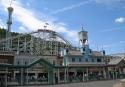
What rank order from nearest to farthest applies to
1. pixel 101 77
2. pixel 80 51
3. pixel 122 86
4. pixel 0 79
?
1. pixel 122 86
2. pixel 0 79
3. pixel 101 77
4. pixel 80 51

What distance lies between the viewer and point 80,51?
73000 mm

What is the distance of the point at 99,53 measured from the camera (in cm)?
7606

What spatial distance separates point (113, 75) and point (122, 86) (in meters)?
53.6

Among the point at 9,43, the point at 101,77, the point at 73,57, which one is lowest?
the point at 101,77

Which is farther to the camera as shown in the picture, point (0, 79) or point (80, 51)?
point (80, 51)

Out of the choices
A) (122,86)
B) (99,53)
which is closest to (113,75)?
(99,53)

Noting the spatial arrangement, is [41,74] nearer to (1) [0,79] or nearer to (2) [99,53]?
(2) [99,53]

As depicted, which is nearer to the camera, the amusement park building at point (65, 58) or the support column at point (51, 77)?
the support column at point (51, 77)

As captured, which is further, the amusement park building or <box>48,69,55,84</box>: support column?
the amusement park building

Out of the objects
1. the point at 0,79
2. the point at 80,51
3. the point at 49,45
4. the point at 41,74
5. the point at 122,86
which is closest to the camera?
the point at 122,86

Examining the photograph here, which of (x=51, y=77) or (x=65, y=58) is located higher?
(x=65, y=58)

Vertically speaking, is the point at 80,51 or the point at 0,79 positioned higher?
the point at 80,51

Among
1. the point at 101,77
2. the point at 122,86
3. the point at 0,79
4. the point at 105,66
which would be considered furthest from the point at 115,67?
the point at 122,86

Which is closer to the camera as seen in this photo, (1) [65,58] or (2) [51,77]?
(2) [51,77]
